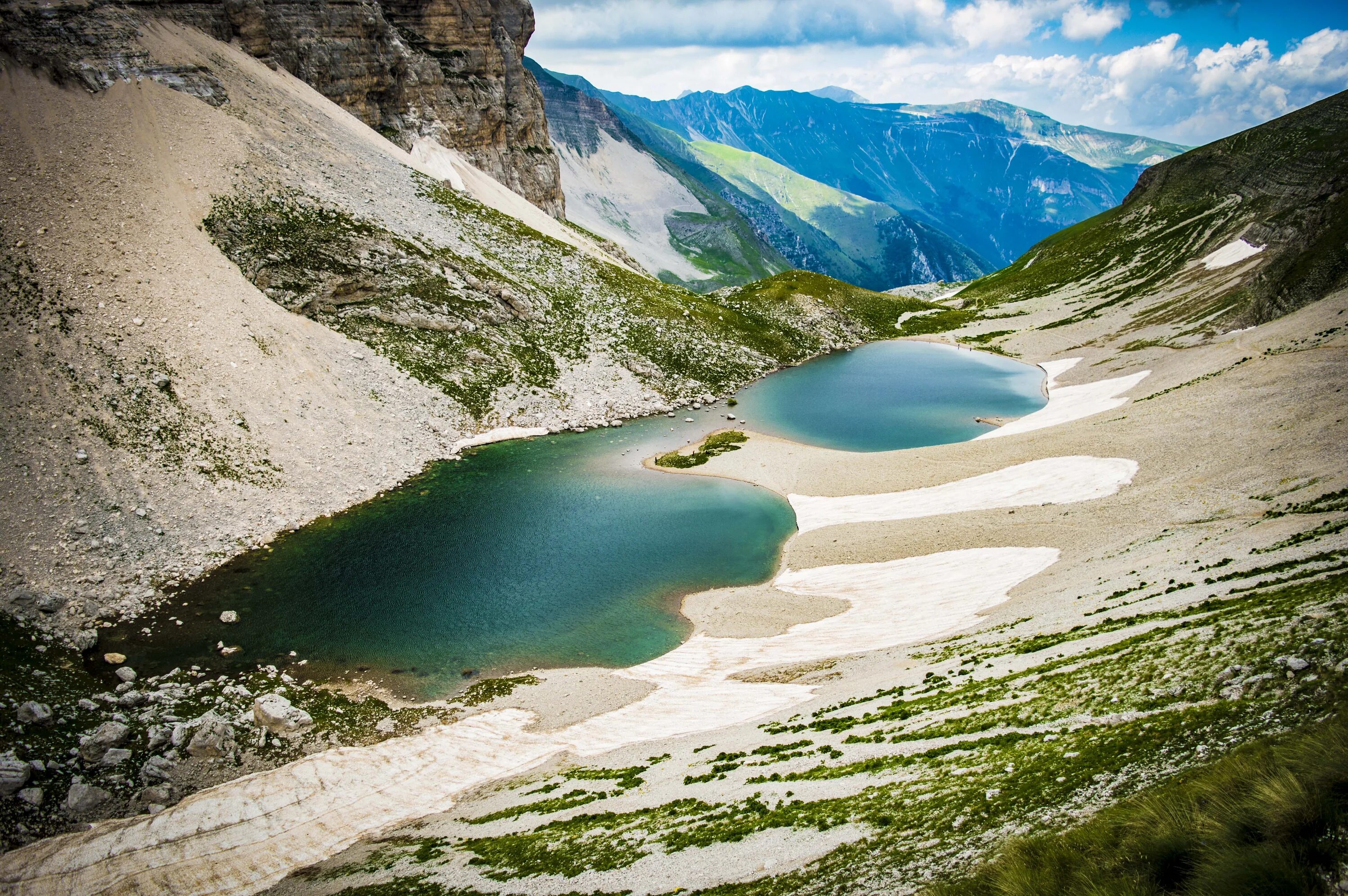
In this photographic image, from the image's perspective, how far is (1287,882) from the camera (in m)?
7.98

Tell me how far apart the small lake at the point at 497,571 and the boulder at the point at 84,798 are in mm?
7792

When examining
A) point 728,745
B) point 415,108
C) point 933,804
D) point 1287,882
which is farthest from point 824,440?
point 415,108

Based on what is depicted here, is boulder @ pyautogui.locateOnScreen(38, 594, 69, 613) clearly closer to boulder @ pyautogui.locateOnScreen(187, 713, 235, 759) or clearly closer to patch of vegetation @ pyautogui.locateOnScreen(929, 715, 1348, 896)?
boulder @ pyautogui.locateOnScreen(187, 713, 235, 759)

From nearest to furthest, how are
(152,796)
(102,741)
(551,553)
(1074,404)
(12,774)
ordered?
(12,774), (152,796), (102,741), (551,553), (1074,404)

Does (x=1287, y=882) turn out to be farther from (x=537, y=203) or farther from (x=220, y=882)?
(x=537, y=203)

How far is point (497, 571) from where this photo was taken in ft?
123

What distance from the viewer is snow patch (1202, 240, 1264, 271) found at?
3423 inches

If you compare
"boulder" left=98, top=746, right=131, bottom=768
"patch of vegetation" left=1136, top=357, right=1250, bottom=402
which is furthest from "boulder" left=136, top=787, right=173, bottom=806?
"patch of vegetation" left=1136, top=357, right=1250, bottom=402

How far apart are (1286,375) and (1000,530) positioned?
60.8 feet

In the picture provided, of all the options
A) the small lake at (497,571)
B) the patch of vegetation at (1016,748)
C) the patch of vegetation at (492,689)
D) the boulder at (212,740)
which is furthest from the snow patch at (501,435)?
the patch of vegetation at (1016,748)

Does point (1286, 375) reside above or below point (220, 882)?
above

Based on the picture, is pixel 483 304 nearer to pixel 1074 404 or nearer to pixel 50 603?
pixel 50 603

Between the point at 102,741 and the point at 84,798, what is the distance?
2096mm

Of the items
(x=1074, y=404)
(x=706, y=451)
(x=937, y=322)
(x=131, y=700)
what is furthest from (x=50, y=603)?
(x=937, y=322)
